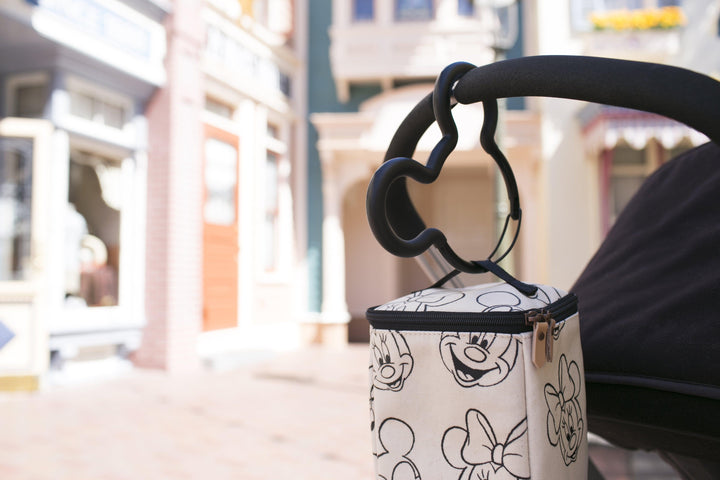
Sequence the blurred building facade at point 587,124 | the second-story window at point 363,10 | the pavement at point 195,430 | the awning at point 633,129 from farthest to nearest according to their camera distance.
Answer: the second-story window at point 363,10 < the blurred building facade at point 587,124 < the awning at point 633,129 < the pavement at point 195,430

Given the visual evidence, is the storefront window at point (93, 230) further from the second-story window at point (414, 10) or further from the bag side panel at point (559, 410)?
the bag side panel at point (559, 410)

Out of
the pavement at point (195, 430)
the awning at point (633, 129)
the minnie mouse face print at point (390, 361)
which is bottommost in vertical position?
the pavement at point (195, 430)

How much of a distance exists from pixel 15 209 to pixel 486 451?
6.04m

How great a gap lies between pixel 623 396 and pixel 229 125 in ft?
25.3

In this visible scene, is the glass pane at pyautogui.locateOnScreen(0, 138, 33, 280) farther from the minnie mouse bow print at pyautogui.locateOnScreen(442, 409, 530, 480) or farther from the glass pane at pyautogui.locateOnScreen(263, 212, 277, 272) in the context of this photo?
the minnie mouse bow print at pyautogui.locateOnScreen(442, 409, 530, 480)

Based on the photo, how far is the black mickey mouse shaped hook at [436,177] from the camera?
46cm

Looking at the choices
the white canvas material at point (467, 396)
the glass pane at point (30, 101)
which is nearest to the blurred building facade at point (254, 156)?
the glass pane at point (30, 101)

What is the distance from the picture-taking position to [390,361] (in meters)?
0.50

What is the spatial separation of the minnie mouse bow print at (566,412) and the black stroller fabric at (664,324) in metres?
0.08

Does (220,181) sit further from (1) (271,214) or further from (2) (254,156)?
(1) (271,214)

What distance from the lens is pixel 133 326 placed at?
247 inches

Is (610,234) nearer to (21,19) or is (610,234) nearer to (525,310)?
(525,310)

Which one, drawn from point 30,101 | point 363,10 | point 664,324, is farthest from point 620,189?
point 664,324

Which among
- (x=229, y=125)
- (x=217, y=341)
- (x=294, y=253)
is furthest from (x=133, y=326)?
(x=294, y=253)
